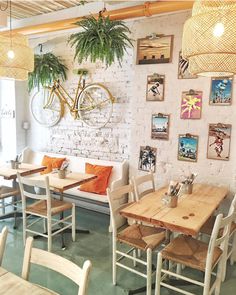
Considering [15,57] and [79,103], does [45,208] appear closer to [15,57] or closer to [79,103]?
[15,57]

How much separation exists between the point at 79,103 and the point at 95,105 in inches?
12.9

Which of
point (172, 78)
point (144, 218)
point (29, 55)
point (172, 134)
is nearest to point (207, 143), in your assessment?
point (172, 134)

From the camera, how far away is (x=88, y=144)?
187 inches

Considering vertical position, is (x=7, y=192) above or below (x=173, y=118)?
below

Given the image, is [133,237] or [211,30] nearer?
[211,30]

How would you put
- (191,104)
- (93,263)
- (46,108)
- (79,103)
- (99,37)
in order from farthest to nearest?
(46,108) → (79,103) → (191,104) → (99,37) → (93,263)

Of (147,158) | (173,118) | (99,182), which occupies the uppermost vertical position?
(173,118)

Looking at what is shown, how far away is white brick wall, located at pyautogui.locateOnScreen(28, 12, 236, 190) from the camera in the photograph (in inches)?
135

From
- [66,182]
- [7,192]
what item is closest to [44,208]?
[66,182]

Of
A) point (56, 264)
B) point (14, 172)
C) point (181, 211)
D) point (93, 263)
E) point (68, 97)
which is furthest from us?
point (68, 97)

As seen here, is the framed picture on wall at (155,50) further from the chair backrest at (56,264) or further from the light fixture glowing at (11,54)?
the chair backrest at (56,264)

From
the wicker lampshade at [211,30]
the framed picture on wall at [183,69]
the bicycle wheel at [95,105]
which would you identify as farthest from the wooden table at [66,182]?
the wicker lampshade at [211,30]

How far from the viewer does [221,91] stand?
328 centimetres

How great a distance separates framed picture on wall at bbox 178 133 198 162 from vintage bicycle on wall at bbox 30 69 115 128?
1343 mm
